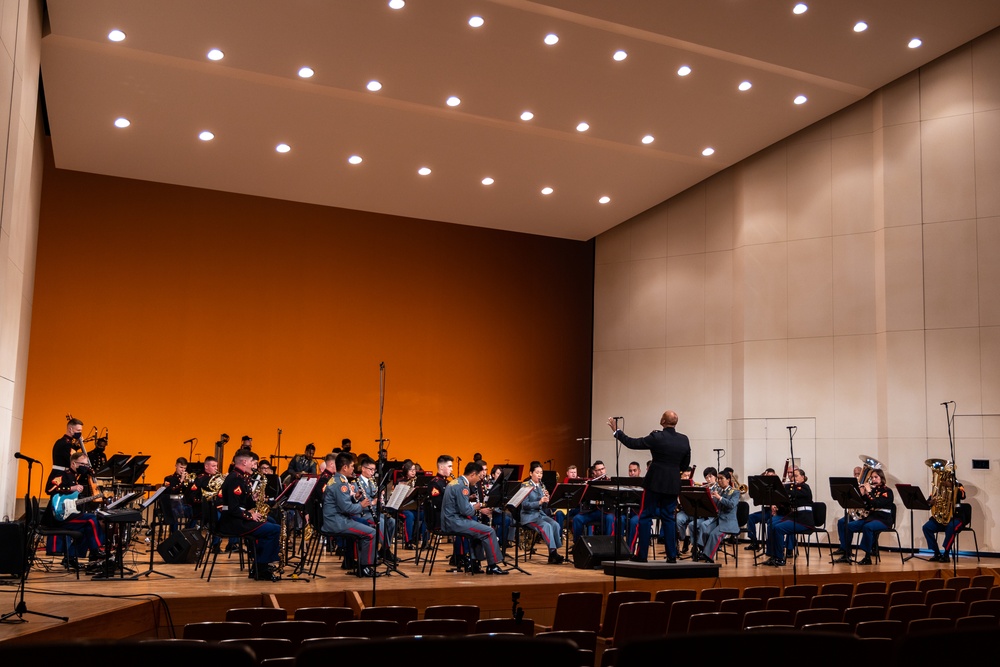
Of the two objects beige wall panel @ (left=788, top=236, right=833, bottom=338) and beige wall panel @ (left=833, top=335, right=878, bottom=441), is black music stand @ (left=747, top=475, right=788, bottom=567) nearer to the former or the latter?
beige wall panel @ (left=833, top=335, right=878, bottom=441)

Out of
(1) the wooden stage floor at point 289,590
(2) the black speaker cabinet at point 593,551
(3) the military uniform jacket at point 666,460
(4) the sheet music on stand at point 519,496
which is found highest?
(3) the military uniform jacket at point 666,460

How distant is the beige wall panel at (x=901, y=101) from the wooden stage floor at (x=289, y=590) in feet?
22.0

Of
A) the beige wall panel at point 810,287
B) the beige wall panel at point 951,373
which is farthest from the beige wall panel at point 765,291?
the beige wall panel at point 951,373

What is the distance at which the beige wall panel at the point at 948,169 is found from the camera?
1260cm

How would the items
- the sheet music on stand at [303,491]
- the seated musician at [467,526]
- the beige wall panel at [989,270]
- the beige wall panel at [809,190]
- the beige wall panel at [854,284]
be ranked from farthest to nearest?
the beige wall panel at [809,190], the beige wall panel at [854,284], the beige wall panel at [989,270], the seated musician at [467,526], the sheet music on stand at [303,491]

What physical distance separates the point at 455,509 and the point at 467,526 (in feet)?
0.74

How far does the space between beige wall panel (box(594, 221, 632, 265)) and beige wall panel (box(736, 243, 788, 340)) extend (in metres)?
2.99

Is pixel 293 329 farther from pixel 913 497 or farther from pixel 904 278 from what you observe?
pixel 913 497

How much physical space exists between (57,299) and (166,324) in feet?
5.57

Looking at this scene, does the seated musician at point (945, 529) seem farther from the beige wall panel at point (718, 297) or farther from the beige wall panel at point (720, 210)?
the beige wall panel at point (720, 210)

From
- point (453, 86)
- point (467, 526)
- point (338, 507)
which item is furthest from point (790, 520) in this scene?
point (453, 86)

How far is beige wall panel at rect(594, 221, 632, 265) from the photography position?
1739 centimetres

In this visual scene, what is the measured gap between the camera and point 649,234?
17.0 metres

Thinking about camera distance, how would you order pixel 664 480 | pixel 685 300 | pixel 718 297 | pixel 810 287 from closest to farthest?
pixel 664 480 → pixel 810 287 → pixel 718 297 → pixel 685 300
